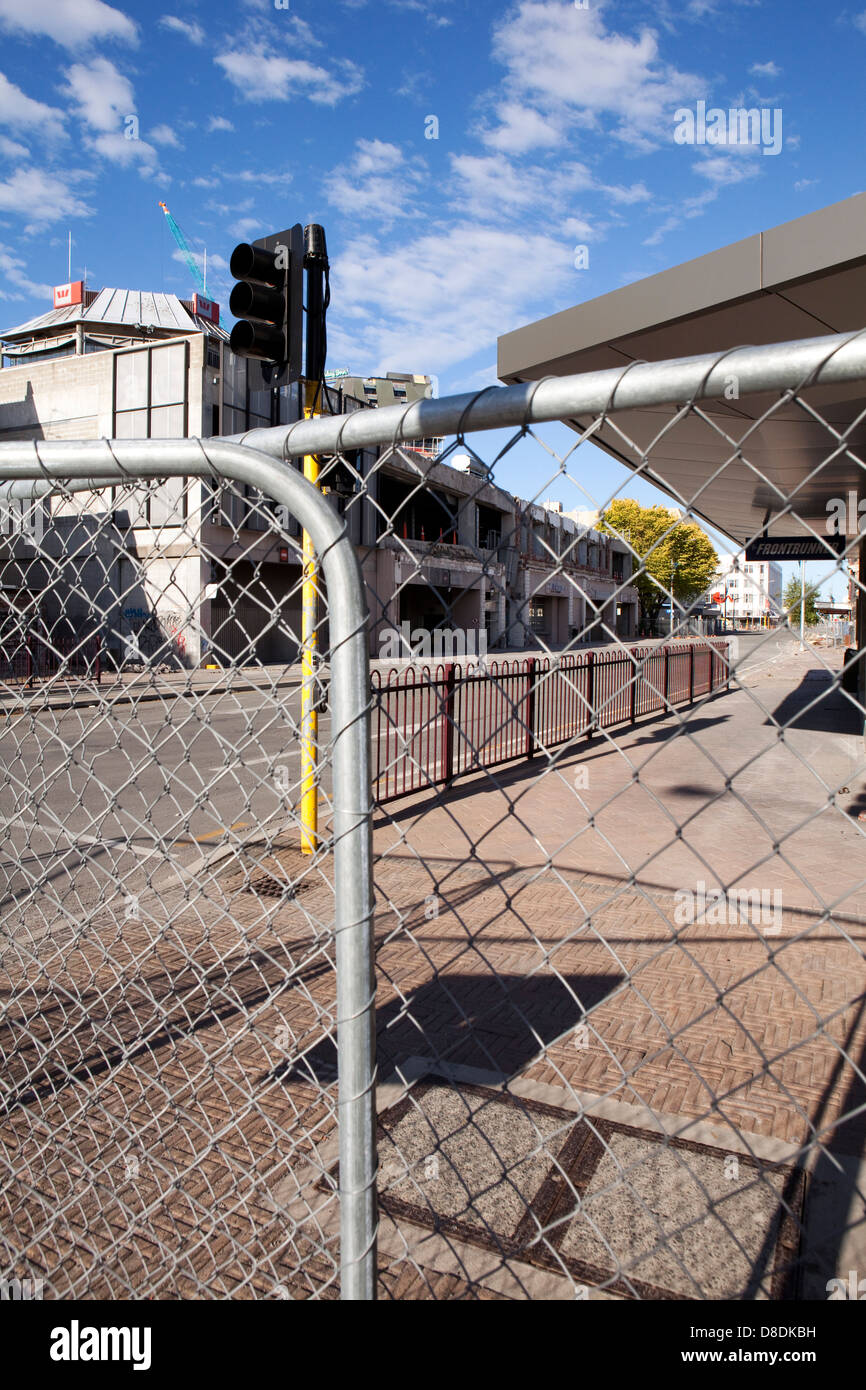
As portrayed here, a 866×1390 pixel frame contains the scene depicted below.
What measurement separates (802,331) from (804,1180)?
17.8ft

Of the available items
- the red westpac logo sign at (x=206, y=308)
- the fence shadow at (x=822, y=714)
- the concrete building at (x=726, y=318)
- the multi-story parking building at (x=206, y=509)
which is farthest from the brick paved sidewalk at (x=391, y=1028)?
the red westpac logo sign at (x=206, y=308)

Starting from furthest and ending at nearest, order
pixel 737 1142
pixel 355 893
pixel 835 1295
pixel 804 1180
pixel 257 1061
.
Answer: pixel 257 1061 → pixel 737 1142 → pixel 804 1180 → pixel 835 1295 → pixel 355 893

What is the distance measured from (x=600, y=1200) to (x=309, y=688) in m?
1.95

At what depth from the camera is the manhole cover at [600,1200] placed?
7.85ft

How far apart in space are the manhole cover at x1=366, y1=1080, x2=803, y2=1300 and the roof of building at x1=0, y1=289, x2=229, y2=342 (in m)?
66.3

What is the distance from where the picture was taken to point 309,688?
2.11 m

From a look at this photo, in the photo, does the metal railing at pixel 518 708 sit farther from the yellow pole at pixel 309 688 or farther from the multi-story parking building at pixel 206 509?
the yellow pole at pixel 309 688

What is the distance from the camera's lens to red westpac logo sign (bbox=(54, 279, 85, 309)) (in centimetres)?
6341

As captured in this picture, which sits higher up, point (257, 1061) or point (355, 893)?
point (355, 893)

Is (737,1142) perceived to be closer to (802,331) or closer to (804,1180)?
(804,1180)

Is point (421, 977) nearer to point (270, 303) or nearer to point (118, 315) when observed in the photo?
point (270, 303)
